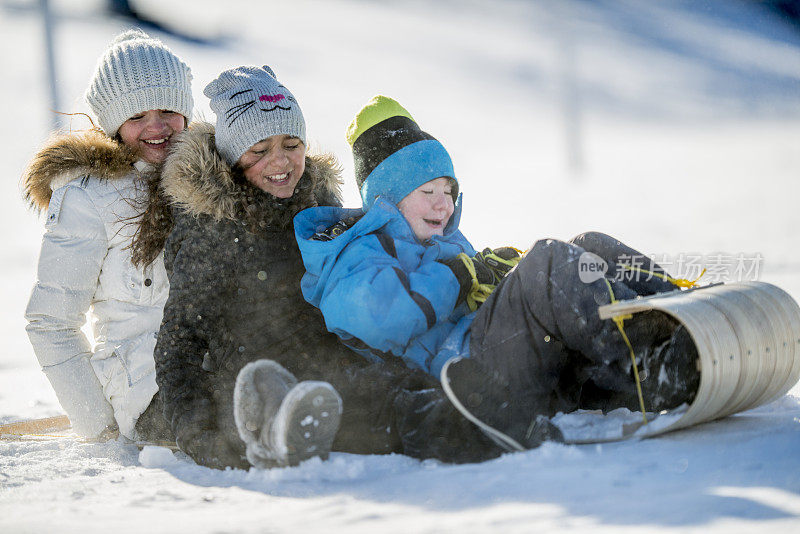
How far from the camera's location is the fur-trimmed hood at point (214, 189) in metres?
2.23

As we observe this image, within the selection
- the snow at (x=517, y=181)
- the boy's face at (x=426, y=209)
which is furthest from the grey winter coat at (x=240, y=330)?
the boy's face at (x=426, y=209)

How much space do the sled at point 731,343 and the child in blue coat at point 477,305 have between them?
3.5 inches

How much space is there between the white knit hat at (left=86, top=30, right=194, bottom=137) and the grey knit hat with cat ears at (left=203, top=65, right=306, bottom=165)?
0.63 feet

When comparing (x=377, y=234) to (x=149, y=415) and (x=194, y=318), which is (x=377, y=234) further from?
(x=149, y=415)

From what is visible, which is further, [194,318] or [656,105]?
[656,105]

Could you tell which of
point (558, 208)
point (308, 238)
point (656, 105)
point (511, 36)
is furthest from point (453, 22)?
point (308, 238)

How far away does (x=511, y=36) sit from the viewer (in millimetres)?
24016

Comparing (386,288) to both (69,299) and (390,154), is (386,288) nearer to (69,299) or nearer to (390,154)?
(390,154)

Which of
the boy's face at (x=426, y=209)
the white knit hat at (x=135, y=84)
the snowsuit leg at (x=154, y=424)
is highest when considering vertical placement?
the white knit hat at (x=135, y=84)

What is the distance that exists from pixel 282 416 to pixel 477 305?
788 mm

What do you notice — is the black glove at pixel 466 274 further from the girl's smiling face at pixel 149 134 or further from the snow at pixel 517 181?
the girl's smiling face at pixel 149 134

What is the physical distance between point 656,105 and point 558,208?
9341mm

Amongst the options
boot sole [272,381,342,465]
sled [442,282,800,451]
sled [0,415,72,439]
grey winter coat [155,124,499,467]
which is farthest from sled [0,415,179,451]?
sled [442,282,800,451]

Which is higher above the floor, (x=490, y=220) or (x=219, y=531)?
(x=490, y=220)
